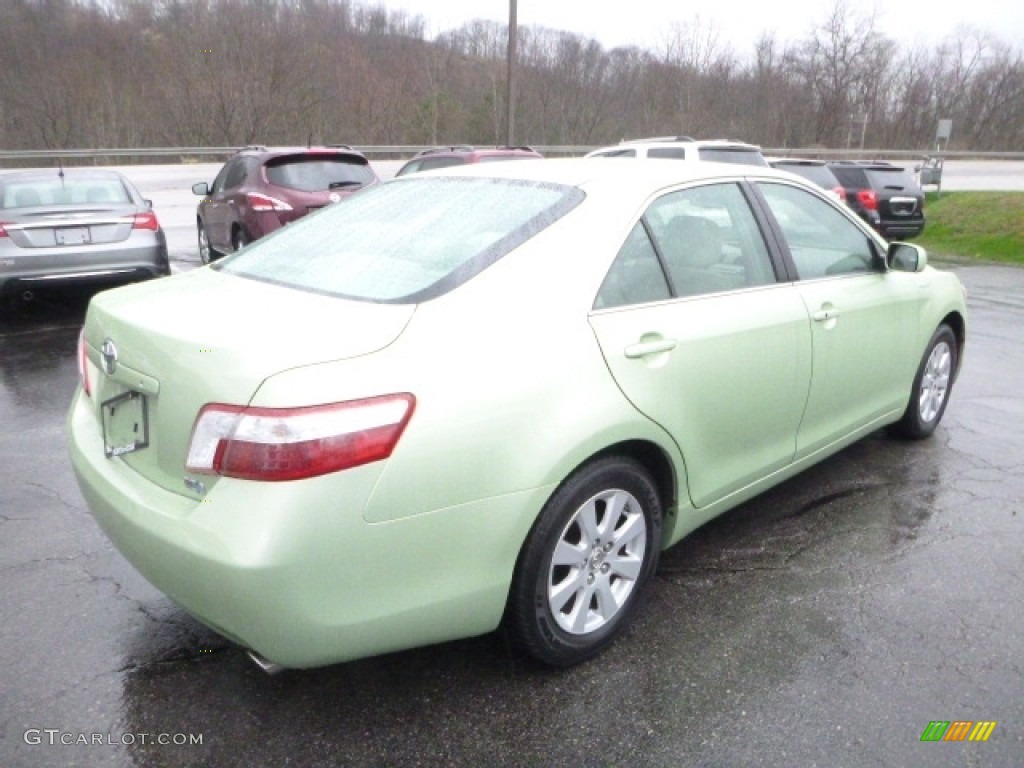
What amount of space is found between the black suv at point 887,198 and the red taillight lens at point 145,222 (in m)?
11.7

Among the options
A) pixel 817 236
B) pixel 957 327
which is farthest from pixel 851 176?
pixel 817 236

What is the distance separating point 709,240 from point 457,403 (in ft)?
5.10

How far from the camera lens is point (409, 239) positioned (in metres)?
2.88

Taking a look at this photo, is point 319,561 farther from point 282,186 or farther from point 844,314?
point 282,186

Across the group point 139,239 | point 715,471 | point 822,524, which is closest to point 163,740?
point 715,471

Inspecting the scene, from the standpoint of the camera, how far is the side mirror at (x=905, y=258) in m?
4.12

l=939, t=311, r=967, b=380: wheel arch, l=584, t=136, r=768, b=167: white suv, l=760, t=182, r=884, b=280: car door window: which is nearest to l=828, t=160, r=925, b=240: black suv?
Result: l=584, t=136, r=768, b=167: white suv

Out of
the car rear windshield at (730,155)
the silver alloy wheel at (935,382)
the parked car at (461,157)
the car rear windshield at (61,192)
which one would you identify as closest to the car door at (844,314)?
the silver alloy wheel at (935,382)

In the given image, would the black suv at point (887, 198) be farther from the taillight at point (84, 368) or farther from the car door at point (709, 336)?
the taillight at point (84, 368)

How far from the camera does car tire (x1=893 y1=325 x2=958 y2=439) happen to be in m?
4.64

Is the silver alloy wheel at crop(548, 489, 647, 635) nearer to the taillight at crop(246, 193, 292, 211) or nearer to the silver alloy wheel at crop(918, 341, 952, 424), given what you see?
the silver alloy wheel at crop(918, 341, 952, 424)

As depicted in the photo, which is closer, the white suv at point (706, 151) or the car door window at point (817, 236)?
the car door window at point (817, 236)

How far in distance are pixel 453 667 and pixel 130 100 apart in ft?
176

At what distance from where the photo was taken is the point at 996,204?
1672 cm
